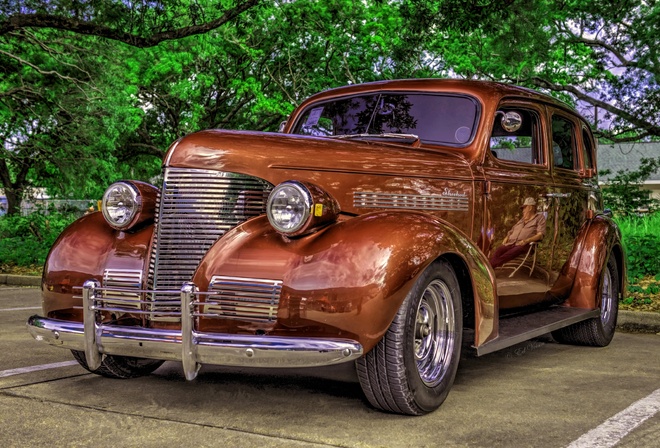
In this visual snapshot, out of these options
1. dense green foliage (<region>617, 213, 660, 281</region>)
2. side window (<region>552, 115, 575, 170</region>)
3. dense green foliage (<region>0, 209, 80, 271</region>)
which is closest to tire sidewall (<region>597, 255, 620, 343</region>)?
side window (<region>552, 115, 575, 170</region>)

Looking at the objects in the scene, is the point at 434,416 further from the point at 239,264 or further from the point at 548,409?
the point at 239,264

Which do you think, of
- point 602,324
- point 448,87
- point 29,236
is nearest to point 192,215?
point 448,87

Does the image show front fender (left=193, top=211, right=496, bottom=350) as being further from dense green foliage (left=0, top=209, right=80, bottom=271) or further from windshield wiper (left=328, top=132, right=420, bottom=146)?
dense green foliage (left=0, top=209, right=80, bottom=271)

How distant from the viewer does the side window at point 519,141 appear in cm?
537

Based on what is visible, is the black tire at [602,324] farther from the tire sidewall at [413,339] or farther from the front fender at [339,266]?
the front fender at [339,266]

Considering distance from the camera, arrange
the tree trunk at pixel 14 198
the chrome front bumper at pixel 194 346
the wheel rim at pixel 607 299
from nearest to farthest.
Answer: the chrome front bumper at pixel 194 346 < the wheel rim at pixel 607 299 < the tree trunk at pixel 14 198

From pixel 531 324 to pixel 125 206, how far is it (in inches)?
106

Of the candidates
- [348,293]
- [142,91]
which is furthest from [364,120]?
[142,91]

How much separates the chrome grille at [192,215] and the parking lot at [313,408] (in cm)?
66

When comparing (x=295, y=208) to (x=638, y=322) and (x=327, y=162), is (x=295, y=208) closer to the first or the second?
(x=327, y=162)

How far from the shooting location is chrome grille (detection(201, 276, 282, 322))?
3754mm

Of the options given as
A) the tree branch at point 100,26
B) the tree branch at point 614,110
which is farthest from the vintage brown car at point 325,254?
the tree branch at point 614,110

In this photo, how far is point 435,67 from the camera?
79.3 feet

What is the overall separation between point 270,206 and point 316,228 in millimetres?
253
